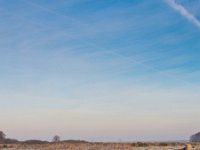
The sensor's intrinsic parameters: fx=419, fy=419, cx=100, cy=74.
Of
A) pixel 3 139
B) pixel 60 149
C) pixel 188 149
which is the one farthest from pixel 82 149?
pixel 3 139

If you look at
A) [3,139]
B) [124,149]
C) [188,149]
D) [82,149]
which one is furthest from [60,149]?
[3,139]

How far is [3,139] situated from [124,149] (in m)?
106

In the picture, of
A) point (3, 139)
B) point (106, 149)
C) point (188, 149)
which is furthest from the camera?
point (3, 139)

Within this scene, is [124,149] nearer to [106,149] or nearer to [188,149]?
[106,149]

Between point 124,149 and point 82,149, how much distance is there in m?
8.28

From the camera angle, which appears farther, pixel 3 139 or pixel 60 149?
pixel 3 139

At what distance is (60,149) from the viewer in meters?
84.2

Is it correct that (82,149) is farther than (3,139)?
No

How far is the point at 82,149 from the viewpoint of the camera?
271 feet

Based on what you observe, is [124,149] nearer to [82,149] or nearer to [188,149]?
[82,149]

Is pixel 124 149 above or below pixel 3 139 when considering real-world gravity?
below

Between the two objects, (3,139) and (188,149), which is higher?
(3,139)

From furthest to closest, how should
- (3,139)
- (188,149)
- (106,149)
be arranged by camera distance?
(3,139), (106,149), (188,149)

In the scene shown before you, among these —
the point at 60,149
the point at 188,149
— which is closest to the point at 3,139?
the point at 60,149
